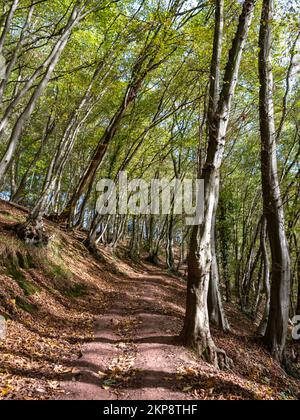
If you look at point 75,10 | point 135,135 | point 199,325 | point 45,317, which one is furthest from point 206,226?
point 135,135

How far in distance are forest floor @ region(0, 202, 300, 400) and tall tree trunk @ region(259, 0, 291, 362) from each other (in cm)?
63

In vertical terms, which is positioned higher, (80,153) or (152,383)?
(80,153)

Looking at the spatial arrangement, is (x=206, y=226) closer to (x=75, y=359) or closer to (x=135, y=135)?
(x=75, y=359)

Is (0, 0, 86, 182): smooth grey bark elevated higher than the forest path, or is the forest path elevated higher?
(0, 0, 86, 182): smooth grey bark

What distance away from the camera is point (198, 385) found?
4301mm

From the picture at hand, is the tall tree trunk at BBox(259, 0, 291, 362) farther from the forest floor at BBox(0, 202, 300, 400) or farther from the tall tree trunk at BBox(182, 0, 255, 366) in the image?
the tall tree trunk at BBox(182, 0, 255, 366)

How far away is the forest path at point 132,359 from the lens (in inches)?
158

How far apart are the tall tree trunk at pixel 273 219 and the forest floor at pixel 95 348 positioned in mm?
632

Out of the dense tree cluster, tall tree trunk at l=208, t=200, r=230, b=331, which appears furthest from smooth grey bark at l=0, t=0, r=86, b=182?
tall tree trunk at l=208, t=200, r=230, b=331

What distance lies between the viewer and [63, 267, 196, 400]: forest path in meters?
4.01

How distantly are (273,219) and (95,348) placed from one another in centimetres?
503

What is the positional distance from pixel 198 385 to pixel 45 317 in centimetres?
363

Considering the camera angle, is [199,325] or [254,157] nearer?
[199,325]

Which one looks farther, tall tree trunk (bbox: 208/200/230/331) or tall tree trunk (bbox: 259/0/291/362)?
tall tree trunk (bbox: 208/200/230/331)
